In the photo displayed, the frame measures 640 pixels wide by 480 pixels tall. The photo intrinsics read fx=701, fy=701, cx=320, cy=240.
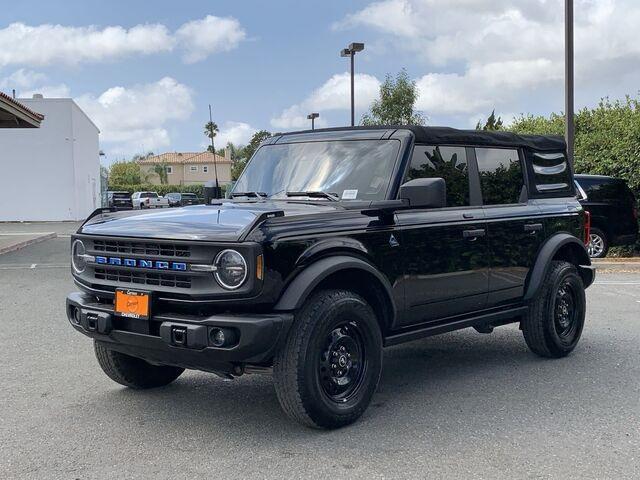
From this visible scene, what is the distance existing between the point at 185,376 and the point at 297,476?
224 centimetres

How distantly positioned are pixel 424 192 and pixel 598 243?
34.2 feet

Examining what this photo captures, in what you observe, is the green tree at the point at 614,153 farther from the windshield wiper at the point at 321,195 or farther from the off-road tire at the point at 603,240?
the windshield wiper at the point at 321,195

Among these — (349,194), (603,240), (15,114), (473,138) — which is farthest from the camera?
(15,114)

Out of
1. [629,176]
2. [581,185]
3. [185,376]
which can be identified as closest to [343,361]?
[185,376]

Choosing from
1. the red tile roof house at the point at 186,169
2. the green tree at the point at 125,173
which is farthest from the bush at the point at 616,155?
the red tile roof house at the point at 186,169

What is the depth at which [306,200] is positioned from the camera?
491 cm

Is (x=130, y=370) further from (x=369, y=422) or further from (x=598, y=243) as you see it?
(x=598, y=243)

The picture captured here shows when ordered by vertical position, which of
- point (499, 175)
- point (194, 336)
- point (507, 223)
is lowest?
point (194, 336)

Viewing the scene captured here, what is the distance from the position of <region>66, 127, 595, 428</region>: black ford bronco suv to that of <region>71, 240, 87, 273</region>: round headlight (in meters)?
0.01

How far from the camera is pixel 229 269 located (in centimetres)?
391

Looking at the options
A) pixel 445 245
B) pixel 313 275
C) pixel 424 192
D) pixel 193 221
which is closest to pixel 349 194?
pixel 424 192

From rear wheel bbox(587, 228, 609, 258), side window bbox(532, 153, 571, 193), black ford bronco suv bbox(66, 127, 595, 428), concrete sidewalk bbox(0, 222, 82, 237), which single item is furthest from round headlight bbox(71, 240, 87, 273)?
concrete sidewalk bbox(0, 222, 82, 237)

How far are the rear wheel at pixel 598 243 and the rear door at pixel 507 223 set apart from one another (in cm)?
844

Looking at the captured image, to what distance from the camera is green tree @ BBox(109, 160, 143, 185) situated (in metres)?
86.4
